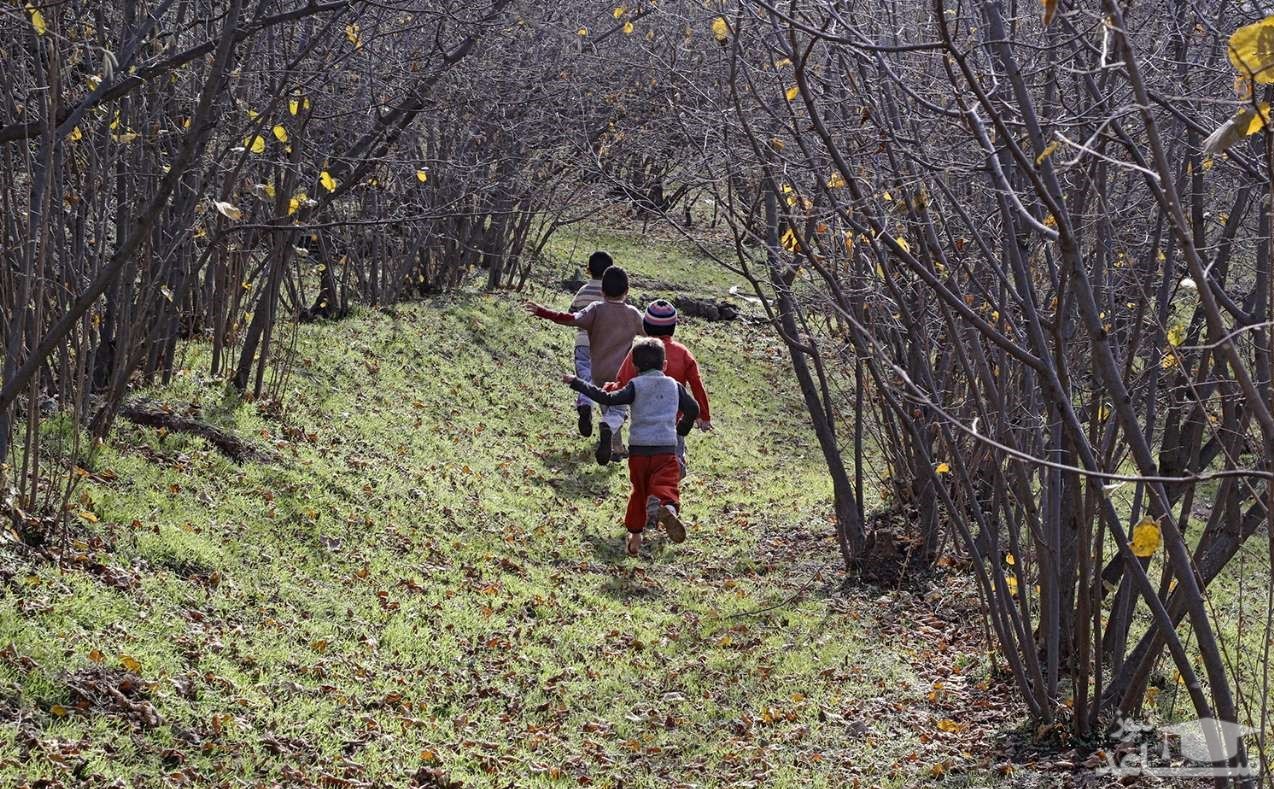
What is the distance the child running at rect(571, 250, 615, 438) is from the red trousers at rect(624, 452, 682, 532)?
2.34m

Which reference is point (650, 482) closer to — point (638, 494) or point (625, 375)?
point (638, 494)

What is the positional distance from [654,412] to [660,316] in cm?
157

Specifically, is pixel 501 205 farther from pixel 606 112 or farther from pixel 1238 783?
pixel 1238 783

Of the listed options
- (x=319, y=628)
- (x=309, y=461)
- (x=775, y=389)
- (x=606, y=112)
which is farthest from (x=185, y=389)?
(x=775, y=389)

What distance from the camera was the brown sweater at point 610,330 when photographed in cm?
1095

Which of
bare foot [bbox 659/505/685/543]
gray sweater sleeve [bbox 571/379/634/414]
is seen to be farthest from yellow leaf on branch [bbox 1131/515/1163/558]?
gray sweater sleeve [bbox 571/379/634/414]

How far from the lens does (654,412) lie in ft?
29.3

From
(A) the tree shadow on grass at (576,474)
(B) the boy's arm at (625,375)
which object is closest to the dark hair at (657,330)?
(B) the boy's arm at (625,375)

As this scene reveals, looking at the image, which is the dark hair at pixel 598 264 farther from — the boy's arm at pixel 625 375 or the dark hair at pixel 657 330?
the boy's arm at pixel 625 375

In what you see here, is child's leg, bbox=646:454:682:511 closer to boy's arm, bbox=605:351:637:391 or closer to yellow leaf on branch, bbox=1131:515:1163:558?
boy's arm, bbox=605:351:637:391

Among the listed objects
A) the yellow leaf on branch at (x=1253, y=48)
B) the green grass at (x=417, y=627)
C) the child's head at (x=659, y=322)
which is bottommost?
the green grass at (x=417, y=627)

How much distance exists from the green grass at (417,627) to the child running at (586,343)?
609 mm

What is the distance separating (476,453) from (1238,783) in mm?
8551

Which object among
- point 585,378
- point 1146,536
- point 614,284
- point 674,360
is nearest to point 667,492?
point 674,360
